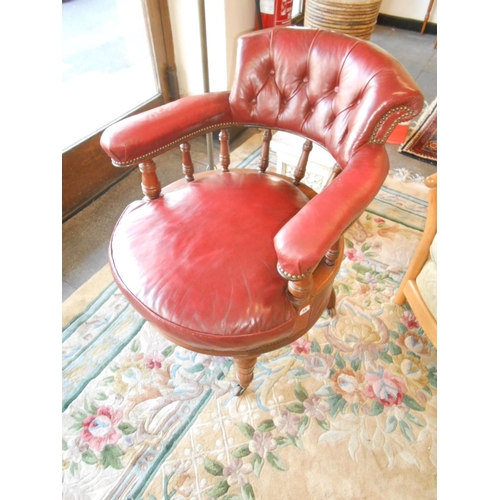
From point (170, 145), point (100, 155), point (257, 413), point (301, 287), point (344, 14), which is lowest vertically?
point (257, 413)

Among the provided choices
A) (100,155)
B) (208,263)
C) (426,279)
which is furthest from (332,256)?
(100,155)

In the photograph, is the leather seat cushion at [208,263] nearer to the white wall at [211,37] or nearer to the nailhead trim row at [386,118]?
the nailhead trim row at [386,118]


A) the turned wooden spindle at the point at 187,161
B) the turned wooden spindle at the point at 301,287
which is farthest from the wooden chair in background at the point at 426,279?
the turned wooden spindle at the point at 187,161

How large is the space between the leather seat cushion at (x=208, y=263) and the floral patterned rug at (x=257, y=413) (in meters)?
0.41

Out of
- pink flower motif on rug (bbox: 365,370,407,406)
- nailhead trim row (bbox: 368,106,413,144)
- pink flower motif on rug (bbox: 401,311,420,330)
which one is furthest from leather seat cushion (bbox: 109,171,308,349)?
pink flower motif on rug (bbox: 401,311,420,330)

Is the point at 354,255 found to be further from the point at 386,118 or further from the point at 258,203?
the point at 386,118

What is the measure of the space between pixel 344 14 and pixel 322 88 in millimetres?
1429

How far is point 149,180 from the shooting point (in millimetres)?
1108

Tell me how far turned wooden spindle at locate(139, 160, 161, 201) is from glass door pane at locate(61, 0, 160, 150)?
2.73 ft

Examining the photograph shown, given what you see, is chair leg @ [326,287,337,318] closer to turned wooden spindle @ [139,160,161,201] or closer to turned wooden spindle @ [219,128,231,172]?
turned wooden spindle @ [219,128,231,172]

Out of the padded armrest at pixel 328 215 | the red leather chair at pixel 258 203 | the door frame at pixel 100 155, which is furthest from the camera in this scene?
the door frame at pixel 100 155

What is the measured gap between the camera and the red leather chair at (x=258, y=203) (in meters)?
0.87

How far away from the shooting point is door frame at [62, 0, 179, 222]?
175 centimetres
